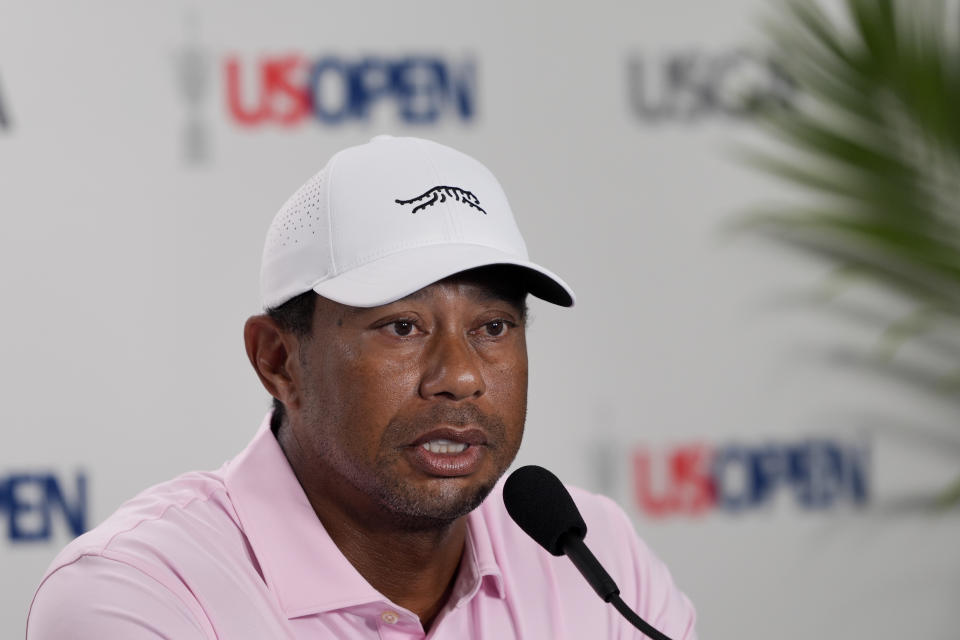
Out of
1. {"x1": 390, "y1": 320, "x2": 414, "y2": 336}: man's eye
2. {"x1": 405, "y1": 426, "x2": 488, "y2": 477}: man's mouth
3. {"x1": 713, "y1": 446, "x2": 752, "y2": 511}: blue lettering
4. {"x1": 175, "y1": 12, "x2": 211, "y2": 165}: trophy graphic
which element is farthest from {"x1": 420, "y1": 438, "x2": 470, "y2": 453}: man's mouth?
{"x1": 713, "y1": 446, "x2": 752, "y2": 511}: blue lettering

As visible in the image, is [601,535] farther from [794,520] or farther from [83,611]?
[794,520]

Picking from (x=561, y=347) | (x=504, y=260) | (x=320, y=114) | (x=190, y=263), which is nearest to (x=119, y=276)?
(x=190, y=263)

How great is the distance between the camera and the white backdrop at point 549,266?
207cm

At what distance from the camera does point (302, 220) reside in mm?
1135

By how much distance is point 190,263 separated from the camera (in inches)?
83.7

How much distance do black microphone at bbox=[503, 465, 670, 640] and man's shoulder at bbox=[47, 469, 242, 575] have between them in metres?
0.28

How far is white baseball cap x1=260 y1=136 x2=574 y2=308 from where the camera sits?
106cm

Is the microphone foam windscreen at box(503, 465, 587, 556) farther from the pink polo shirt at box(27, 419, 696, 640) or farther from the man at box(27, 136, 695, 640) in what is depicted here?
the pink polo shirt at box(27, 419, 696, 640)

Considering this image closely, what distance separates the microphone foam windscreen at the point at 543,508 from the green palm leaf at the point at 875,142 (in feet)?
4.87

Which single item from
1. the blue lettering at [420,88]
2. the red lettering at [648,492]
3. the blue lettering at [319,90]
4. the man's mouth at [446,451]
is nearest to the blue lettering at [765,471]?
the red lettering at [648,492]

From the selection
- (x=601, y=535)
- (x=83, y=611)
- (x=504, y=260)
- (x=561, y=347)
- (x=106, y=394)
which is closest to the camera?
(x=83, y=611)

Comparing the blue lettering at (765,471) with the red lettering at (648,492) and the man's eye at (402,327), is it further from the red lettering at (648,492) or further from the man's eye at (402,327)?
the man's eye at (402,327)

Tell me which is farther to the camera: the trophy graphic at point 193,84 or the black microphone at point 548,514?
the trophy graphic at point 193,84

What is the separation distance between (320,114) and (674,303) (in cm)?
80
